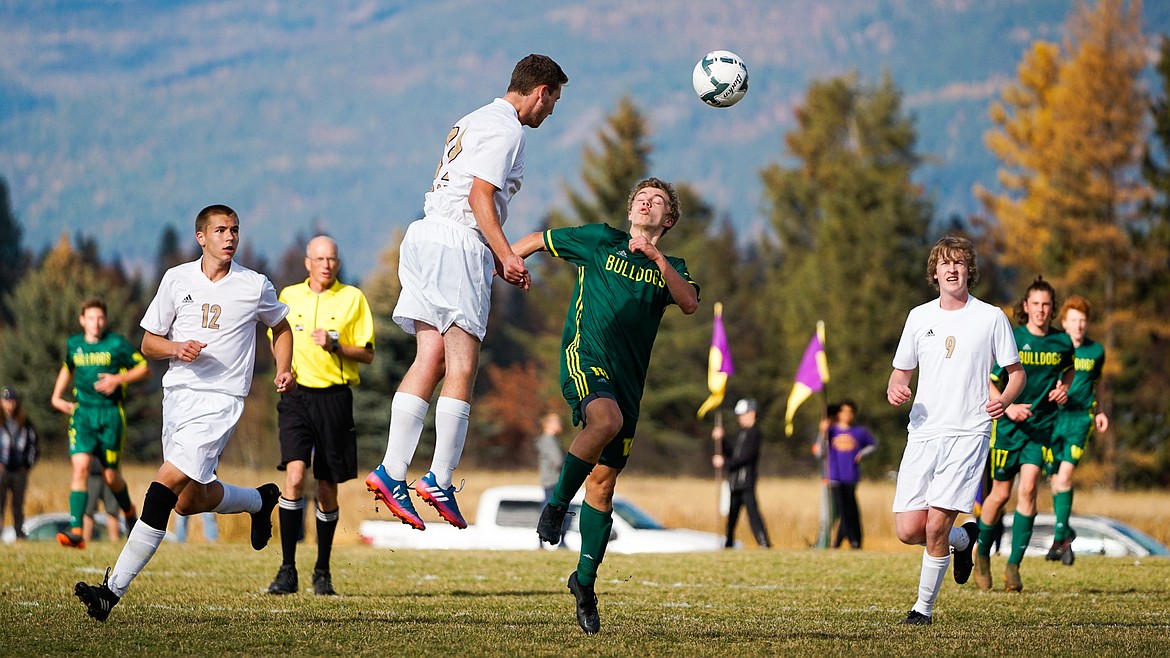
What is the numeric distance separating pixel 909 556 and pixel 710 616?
6.13m

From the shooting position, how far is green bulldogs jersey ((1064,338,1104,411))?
41.0 ft

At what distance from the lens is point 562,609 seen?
8.70m

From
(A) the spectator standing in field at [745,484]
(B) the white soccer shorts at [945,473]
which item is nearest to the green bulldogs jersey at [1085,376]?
(B) the white soccer shorts at [945,473]

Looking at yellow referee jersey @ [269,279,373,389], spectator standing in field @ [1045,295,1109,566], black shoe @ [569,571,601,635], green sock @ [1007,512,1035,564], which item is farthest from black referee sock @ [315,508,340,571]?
spectator standing in field @ [1045,295,1109,566]

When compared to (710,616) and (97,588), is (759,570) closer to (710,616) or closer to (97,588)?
(710,616)

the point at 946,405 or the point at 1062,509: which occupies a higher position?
the point at 946,405

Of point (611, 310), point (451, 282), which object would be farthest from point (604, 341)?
point (451, 282)

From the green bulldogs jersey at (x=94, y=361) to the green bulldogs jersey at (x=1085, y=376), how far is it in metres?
9.33

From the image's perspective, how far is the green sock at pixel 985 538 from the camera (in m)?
10.8

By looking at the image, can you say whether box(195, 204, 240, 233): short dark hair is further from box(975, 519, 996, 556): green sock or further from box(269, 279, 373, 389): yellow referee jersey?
box(975, 519, 996, 556): green sock

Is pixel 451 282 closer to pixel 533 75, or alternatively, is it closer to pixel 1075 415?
pixel 533 75

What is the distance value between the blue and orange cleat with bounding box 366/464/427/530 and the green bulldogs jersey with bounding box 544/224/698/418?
1.07 metres

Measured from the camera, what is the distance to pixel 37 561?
1163cm

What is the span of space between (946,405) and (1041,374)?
12.7 ft
